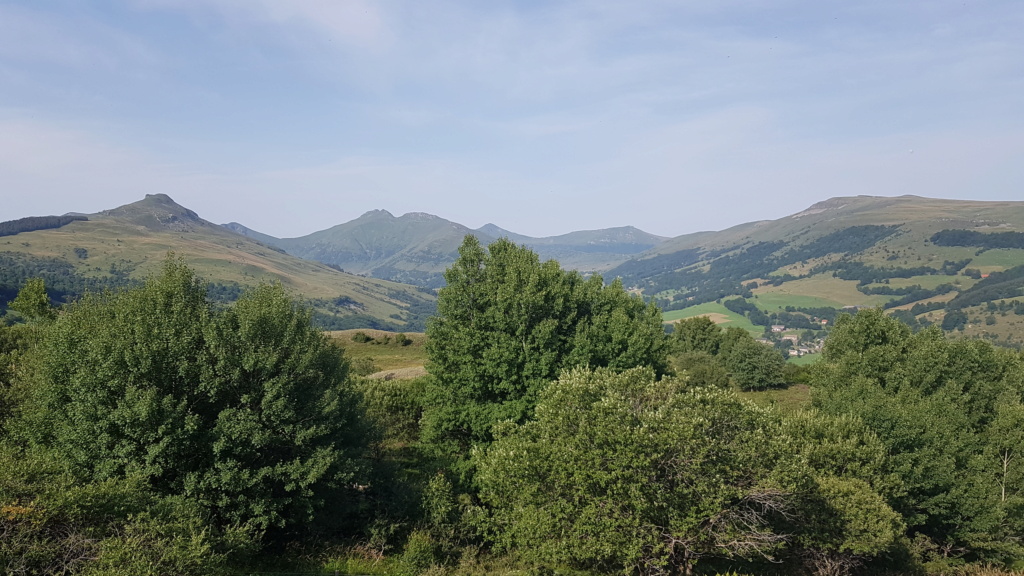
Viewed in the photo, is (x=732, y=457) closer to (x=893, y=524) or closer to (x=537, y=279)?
(x=893, y=524)

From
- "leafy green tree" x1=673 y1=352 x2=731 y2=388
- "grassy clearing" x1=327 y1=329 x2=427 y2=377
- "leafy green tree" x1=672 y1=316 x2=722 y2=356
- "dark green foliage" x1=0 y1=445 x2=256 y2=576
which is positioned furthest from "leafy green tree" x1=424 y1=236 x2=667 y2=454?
"leafy green tree" x1=672 y1=316 x2=722 y2=356

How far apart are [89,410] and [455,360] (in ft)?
65.5

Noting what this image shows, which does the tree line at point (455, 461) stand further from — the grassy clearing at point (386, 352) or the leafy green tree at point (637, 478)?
the grassy clearing at point (386, 352)

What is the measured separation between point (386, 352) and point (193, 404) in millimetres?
71753

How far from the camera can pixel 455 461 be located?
1403 inches

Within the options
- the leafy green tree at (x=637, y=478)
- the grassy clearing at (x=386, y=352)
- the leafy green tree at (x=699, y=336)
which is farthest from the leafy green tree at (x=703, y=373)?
the leafy green tree at (x=637, y=478)

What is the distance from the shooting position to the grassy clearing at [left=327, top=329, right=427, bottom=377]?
271ft

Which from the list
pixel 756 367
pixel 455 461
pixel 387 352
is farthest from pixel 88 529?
pixel 756 367

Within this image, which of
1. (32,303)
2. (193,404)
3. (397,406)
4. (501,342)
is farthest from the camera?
(32,303)

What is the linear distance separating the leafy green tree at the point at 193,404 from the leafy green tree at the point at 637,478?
9525 mm

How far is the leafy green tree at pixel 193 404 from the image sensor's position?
71.3ft

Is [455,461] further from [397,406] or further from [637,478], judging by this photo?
[637,478]

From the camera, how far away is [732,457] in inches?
920

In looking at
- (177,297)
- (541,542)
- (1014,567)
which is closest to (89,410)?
(177,297)
